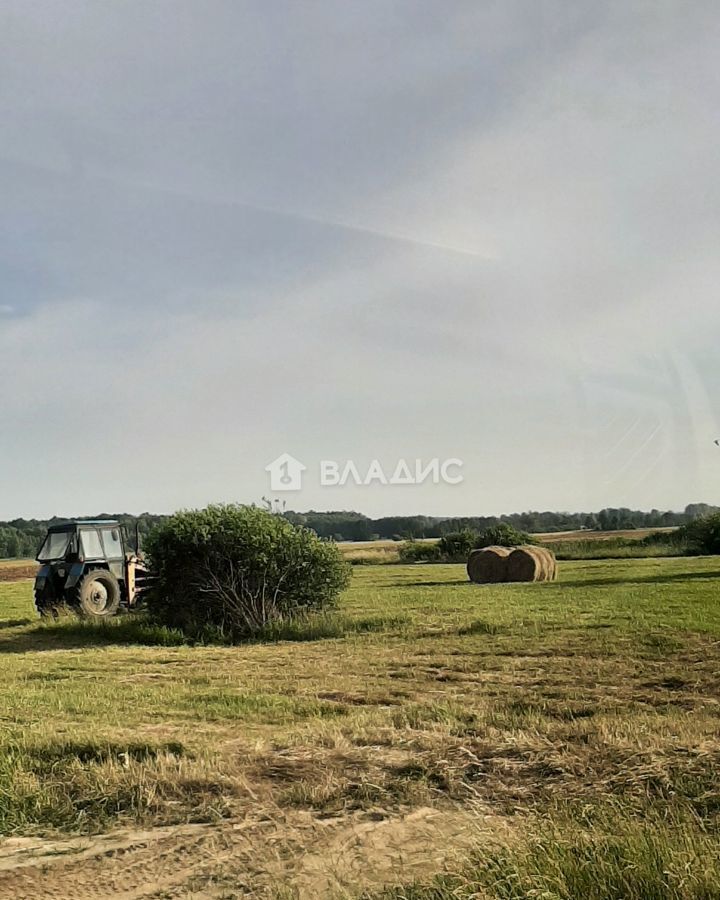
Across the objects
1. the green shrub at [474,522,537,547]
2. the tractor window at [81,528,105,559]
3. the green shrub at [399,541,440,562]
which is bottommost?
the green shrub at [399,541,440,562]

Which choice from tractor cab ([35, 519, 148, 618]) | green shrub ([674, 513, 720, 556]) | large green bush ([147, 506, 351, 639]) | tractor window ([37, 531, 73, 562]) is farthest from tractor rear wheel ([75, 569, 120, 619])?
green shrub ([674, 513, 720, 556])

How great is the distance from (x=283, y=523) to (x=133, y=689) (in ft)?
24.5

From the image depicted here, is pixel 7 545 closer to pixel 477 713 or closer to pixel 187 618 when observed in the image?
pixel 187 618

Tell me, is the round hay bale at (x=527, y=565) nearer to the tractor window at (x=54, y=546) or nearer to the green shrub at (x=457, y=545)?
the tractor window at (x=54, y=546)

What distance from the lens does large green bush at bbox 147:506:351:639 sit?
52.7 ft

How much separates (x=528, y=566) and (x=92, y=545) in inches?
515

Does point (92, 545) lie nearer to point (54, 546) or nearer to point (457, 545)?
point (54, 546)

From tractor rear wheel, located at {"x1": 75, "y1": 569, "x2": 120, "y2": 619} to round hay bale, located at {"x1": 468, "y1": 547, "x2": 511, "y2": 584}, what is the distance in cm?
1231

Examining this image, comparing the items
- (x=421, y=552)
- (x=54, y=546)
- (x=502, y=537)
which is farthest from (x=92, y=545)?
(x=421, y=552)

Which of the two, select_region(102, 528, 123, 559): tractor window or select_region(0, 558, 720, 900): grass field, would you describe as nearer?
select_region(0, 558, 720, 900): grass field

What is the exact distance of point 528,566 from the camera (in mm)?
27125

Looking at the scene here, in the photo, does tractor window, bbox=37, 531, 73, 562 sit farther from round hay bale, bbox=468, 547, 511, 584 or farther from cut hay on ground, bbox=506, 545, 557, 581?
cut hay on ground, bbox=506, 545, 557, 581

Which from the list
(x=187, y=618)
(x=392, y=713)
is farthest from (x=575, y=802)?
(x=187, y=618)

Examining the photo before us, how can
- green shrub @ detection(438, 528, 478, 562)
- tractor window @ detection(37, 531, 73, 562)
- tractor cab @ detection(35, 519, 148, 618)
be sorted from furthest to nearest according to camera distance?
green shrub @ detection(438, 528, 478, 562) → tractor window @ detection(37, 531, 73, 562) → tractor cab @ detection(35, 519, 148, 618)
